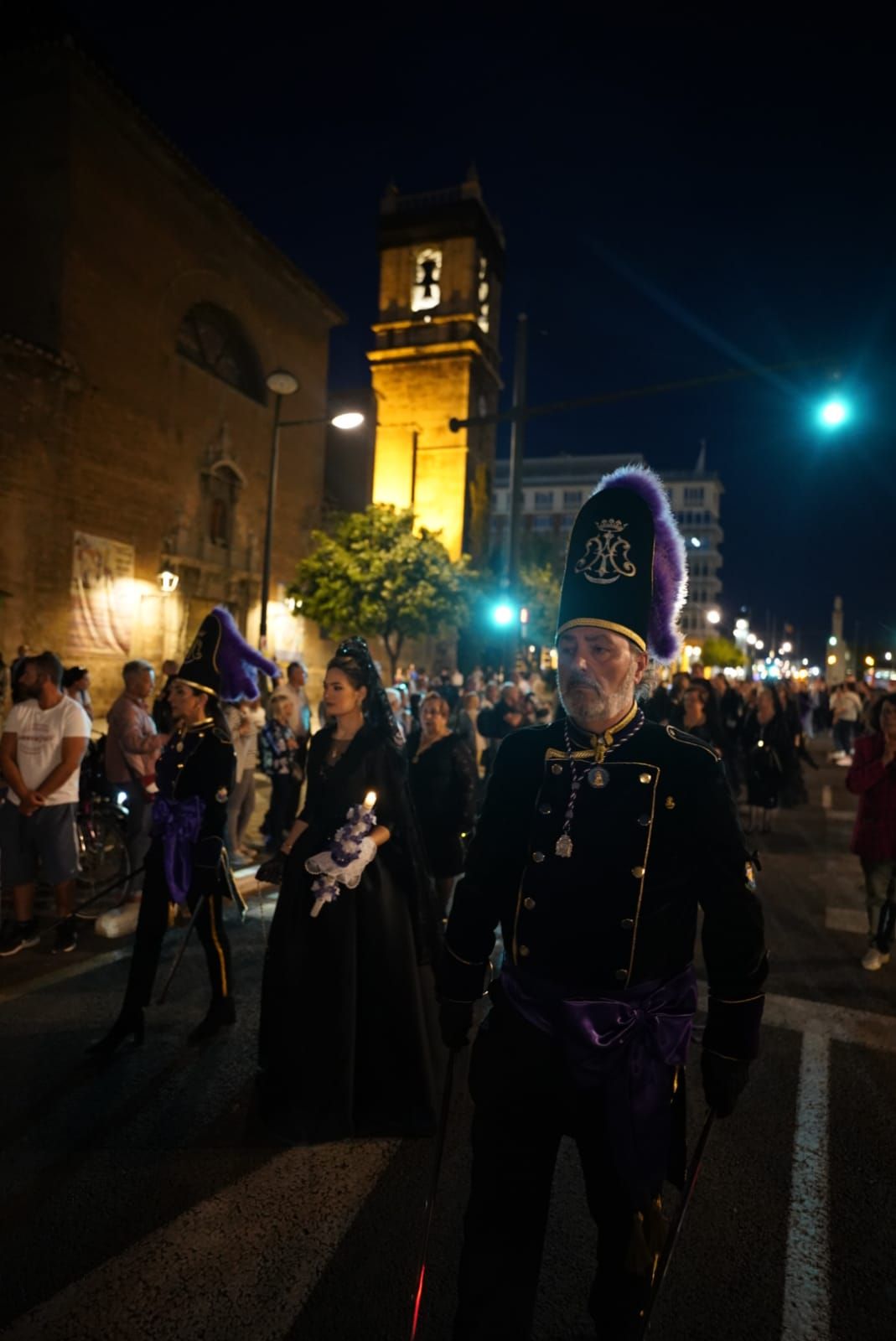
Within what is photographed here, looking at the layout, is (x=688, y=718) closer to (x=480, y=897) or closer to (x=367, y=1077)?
(x=367, y=1077)

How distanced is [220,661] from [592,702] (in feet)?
11.8

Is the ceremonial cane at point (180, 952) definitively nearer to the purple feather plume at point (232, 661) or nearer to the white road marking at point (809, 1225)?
the purple feather plume at point (232, 661)

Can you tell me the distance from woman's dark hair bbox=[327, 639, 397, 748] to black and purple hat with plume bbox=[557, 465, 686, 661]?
181 centimetres

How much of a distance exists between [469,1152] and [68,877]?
13.7ft

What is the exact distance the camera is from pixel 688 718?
27.9ft

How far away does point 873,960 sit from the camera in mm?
6383

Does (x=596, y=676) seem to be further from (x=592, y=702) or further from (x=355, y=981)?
(x=355, y=981)

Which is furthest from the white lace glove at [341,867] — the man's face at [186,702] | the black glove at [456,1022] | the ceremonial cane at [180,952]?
the man's face at [186,702]

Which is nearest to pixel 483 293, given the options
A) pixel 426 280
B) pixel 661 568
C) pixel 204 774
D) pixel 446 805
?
pixel 426 280

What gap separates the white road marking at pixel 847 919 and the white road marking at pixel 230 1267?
5383 mm

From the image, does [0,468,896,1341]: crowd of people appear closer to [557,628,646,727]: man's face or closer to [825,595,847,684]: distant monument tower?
[557,628,646,727]: man's face

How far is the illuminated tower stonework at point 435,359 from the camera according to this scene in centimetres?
3625

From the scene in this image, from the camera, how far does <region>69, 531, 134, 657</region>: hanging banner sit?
19.7m

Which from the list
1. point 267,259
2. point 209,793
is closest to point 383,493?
point 267,259
